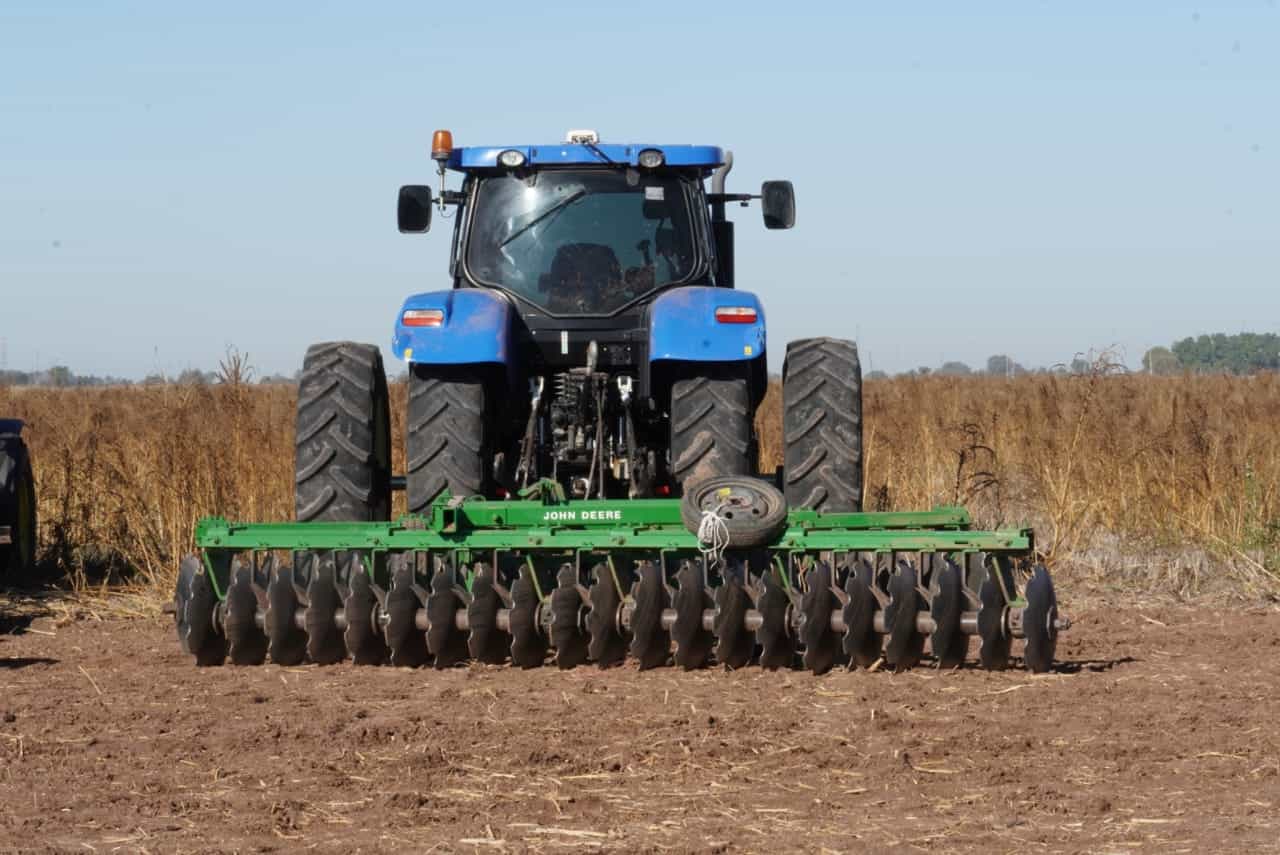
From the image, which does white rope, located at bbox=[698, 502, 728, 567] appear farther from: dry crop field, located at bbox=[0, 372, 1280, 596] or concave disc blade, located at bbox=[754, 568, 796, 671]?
dry crop field, located at bbox=[0, 372, 1280, 596]

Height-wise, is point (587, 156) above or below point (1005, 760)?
above

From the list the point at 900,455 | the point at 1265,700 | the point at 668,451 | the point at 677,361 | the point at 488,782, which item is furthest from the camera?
the point at 900,455

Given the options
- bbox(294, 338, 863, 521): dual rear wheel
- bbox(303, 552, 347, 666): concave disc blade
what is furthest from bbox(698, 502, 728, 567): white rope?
bbox(303, 552, 347, 666): concave disc blade

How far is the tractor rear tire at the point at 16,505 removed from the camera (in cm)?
957

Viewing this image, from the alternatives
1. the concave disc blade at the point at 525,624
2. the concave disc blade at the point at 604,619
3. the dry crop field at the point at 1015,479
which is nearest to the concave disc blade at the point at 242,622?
the concave disc blade at the point at 525,624

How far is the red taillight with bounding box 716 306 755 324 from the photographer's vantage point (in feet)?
23.8

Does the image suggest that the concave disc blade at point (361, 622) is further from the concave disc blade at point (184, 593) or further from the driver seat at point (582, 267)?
the driver seat at point (582, 267)

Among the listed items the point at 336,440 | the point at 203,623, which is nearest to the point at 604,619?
the point at 203,623

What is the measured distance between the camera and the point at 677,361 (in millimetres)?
7375

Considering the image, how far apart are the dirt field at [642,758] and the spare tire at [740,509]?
0.52 metres

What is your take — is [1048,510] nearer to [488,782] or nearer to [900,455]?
[900,455]

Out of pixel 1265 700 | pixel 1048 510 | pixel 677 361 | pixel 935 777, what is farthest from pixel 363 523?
pixel 1048 510

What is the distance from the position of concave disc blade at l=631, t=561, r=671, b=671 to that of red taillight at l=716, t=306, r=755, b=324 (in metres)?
1.25

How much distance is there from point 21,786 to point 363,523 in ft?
7.37
